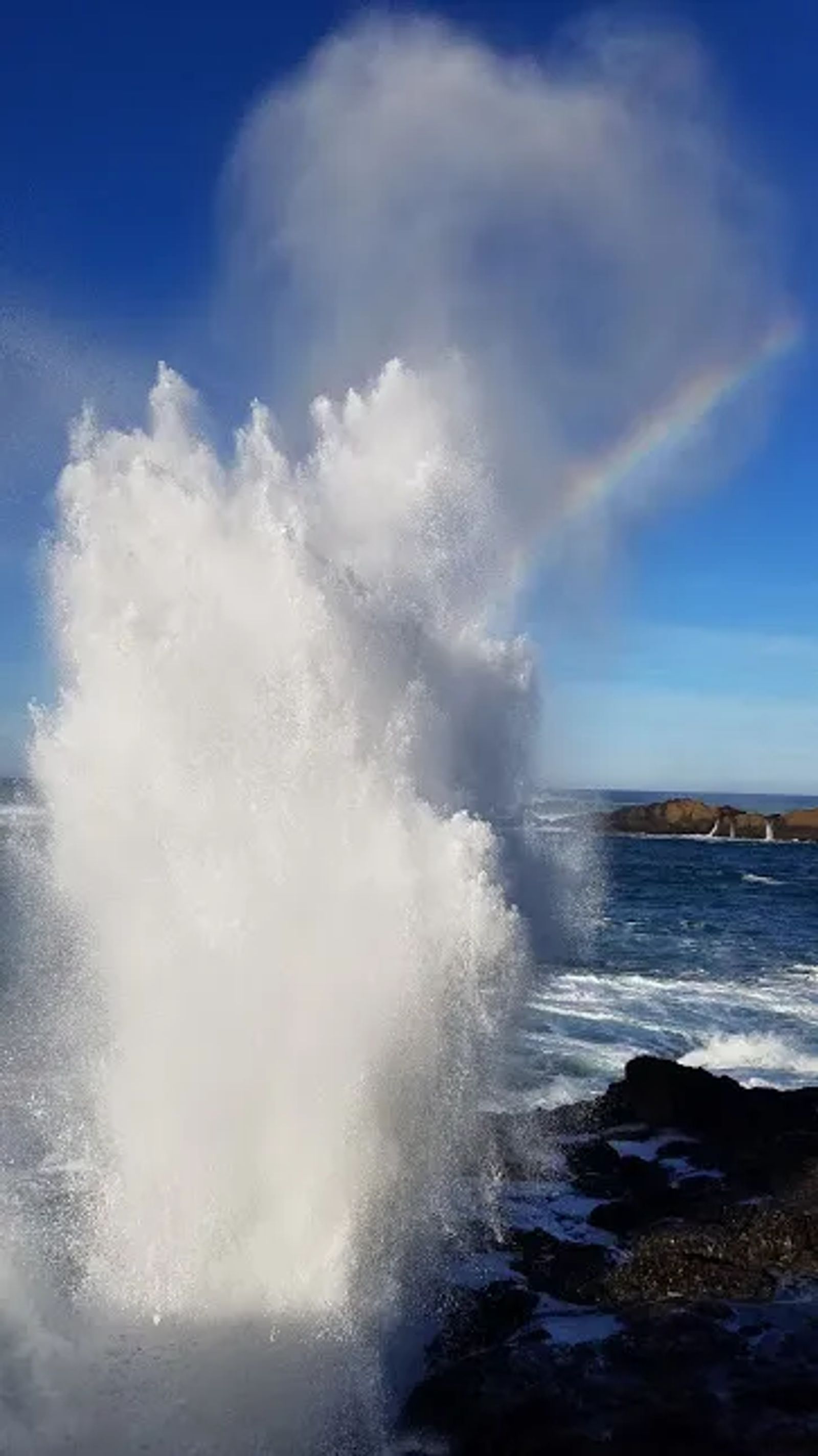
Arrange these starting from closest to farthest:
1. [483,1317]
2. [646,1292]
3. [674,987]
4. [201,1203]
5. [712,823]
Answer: [483,1317]
[646,1292]
[201,1203]
[674,987]
[712,823]

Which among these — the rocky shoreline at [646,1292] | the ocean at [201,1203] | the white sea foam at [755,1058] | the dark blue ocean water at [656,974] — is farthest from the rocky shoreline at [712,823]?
the rocky shoreline at [646,1292]

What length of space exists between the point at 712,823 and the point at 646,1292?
119048mm

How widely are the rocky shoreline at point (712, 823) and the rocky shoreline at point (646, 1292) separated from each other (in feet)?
355

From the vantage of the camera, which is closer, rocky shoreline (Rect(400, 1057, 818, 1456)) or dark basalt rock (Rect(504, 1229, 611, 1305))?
rocky shoreline (Rect(400, 1057, 818, 1456))

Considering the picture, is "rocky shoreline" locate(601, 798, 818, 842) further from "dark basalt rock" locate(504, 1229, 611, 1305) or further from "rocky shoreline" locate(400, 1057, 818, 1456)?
"dark basalt rock" locate(504, 1229, 611, 1305)

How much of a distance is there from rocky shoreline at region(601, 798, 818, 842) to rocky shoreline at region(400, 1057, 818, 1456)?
108 meters

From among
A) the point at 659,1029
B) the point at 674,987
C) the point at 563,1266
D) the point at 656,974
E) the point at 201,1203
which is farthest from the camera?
the point at 656,974

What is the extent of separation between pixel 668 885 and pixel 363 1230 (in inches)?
2235

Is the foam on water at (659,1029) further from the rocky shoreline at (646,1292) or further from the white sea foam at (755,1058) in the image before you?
the rocky shoreline at (646,1292)

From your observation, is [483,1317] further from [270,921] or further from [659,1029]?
[659,1029]

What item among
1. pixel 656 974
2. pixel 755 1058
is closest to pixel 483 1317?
pixel 755 1058

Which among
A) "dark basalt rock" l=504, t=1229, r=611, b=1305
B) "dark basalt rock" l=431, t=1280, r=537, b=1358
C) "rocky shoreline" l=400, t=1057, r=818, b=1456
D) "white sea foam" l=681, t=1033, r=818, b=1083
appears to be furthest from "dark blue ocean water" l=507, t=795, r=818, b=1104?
"dark basalt rock" l=431, t=1280, r=537, b=1358

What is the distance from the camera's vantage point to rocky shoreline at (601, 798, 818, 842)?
122 m

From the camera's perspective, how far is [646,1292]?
1202 cm
